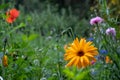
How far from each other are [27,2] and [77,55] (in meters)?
Result: 8.78

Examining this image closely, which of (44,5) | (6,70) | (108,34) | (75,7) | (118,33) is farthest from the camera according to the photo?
(75,7)

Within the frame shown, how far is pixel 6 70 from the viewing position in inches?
95.0

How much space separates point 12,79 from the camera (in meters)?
2.41

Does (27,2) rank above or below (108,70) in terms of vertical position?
below

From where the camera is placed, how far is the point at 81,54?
2.08 meters

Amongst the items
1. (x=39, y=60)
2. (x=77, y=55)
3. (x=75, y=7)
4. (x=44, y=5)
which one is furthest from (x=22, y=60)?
(x=75, y=7)

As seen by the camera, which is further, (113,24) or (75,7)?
(75,7)

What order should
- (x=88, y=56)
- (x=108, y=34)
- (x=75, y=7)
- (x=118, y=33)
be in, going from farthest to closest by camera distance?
(x=75, y=7), (x=118, y=33), (x=108, y=34), (x=88, y=56)

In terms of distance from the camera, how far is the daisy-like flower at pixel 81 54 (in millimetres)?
2014

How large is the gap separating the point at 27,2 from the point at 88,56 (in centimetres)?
880

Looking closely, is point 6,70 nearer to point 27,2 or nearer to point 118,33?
point 118,33

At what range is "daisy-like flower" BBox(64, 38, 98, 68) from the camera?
201 cm

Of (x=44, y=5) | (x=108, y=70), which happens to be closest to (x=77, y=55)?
(x=108, y=70)

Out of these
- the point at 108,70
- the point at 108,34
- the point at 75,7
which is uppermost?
the point at 108,34
